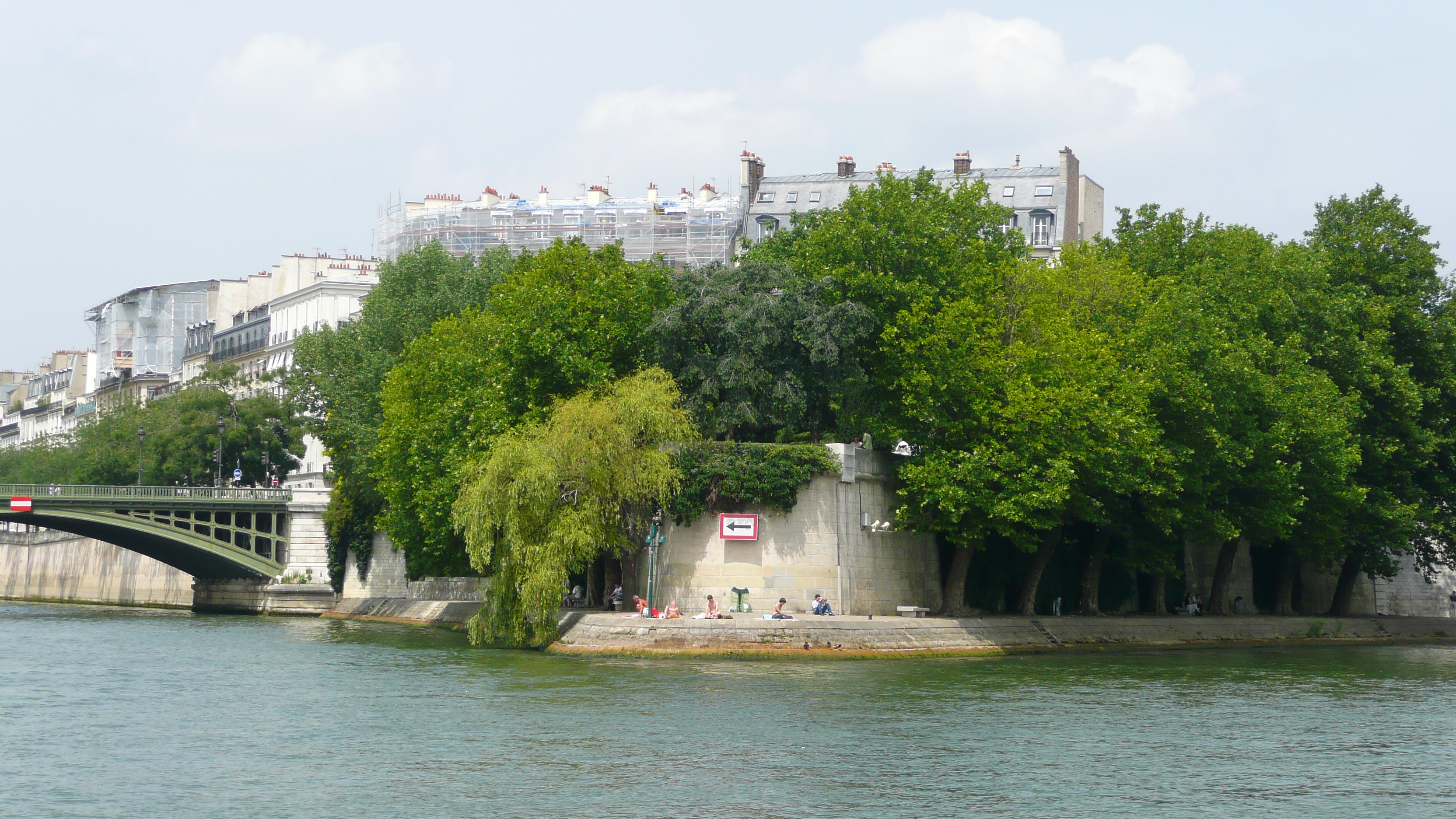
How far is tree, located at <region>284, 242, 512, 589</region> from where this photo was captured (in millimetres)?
67000

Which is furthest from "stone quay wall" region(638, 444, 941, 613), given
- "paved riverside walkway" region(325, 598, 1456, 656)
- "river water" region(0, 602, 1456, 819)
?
"river water" region(0, 602, 1456, 819)

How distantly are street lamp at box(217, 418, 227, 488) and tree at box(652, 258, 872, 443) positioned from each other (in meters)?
37.0

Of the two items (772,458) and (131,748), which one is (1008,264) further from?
(131,748)

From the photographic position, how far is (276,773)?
83.1 ft

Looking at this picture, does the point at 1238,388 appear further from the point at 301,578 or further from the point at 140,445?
the point at 140,445

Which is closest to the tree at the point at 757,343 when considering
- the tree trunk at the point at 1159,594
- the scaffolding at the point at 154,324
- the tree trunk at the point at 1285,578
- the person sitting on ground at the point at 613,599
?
the person sitting on ground at the point at 613,599

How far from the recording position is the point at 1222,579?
199ft

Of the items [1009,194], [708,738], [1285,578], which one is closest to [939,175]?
[1009,194]

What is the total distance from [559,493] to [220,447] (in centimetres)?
3897

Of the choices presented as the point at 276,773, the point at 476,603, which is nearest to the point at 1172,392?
the point at 476,603

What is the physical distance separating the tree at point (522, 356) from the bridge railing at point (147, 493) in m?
16.1

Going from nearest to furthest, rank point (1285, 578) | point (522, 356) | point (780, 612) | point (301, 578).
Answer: point (780, 612), point (522, 356), point (1285, 578), point (301, 578)

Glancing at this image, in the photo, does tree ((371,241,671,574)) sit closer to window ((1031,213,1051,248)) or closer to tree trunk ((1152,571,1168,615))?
tree trunk ((1152,571,1168,615))

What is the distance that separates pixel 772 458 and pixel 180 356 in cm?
9775
